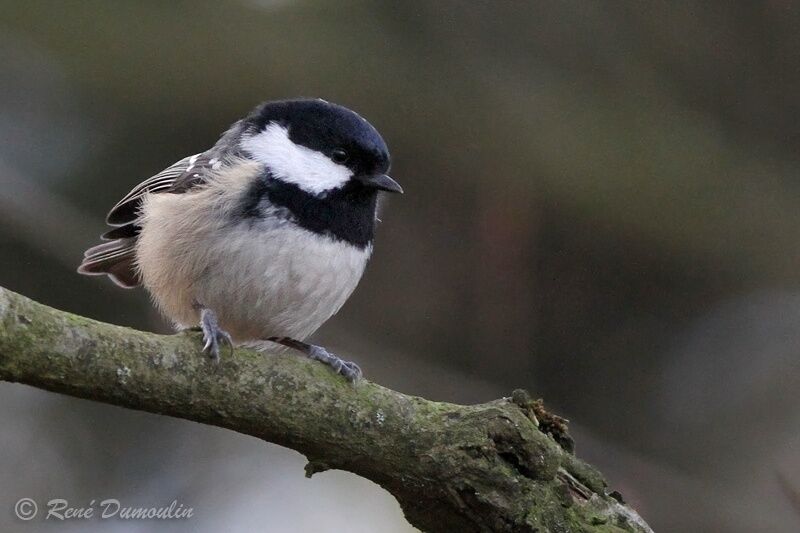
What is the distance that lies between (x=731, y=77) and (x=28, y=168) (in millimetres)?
3070

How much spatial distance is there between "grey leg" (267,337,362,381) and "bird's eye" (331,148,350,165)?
585mm

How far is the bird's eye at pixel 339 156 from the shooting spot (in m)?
3.04

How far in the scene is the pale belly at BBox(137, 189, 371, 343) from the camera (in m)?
2.78

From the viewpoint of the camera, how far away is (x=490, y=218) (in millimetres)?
4223

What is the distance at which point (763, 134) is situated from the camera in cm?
411

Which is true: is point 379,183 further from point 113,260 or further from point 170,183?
point 113,260

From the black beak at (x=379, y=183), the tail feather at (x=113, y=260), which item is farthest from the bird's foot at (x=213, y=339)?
the tail feather at (x=113, y=260)

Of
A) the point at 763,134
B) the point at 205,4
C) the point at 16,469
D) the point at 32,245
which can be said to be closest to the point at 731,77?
the point at 763,134

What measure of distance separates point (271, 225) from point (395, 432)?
0.81m

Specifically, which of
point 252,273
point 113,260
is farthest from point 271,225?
point 113,260

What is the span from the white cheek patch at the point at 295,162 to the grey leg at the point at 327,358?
49cm

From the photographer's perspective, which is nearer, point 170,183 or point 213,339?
point 213,339

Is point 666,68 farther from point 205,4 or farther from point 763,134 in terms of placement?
point 205,4

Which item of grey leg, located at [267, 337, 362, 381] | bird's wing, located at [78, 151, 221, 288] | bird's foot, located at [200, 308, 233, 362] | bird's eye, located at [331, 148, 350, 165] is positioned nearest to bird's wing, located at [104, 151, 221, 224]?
bird's wing, located at [78, 151, 221, 288]
